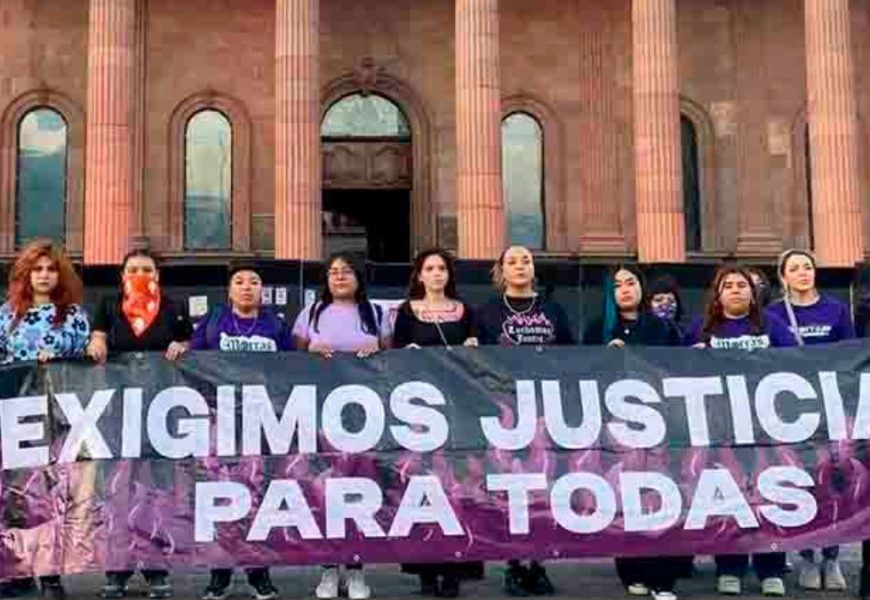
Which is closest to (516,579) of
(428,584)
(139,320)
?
(428,584)

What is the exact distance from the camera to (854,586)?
910 cm

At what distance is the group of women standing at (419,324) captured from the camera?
28.7ft

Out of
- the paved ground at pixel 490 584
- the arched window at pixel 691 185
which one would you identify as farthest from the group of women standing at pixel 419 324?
the arched window at pixel 691 185

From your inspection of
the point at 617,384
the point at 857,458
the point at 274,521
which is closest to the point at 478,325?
the point at 617,384

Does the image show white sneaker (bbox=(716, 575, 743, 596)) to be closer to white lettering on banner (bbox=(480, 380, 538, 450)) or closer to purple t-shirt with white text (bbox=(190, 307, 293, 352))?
white lettering on banner (bbox=(480, 380, 538, 450))

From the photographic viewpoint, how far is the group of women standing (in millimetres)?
8734

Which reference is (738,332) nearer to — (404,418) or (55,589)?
(404,418)

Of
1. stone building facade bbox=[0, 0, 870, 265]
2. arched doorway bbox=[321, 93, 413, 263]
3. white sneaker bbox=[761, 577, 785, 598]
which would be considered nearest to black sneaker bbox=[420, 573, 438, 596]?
white sneaker bbox=[761, 577, 785, 598]

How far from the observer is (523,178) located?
101ft

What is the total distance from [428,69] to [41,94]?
9780mm

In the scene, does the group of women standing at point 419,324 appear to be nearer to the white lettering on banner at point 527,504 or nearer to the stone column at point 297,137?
the white lettering on banner at point 527,504

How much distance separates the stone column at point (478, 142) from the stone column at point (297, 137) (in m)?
3.16

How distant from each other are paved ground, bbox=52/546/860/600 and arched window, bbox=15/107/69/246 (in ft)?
69.6

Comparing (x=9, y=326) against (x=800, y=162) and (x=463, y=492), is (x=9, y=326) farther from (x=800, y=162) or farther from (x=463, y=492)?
(x=800, y=162)
